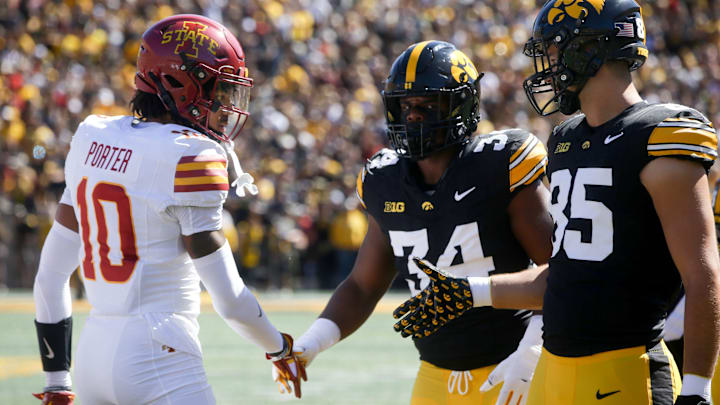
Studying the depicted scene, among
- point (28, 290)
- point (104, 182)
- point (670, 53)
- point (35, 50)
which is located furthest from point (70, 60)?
point (104, 182)

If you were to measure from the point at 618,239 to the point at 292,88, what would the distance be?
47.6ft

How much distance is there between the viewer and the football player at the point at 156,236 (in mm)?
2648

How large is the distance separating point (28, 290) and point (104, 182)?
11.5 m

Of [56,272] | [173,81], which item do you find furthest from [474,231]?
[56,272]

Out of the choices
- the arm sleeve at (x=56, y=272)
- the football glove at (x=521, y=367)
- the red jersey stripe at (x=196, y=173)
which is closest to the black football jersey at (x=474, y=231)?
the football glove at (x=521, y=367)

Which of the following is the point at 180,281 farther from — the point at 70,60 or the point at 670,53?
the point at 670,53

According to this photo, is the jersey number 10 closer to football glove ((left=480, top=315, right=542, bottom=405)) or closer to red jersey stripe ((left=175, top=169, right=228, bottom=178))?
red jersey stripe ((left=175, top=169, right=228, bottom=178))

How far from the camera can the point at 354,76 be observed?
1742 cm

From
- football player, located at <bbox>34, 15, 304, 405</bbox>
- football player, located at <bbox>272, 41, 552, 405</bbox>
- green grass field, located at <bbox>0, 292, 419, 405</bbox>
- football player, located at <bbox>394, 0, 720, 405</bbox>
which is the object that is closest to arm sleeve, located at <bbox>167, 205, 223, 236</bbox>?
football player, located at <bbox>34, 15, 304, 405</bbox>

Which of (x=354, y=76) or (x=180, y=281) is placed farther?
(x=354, y=76)

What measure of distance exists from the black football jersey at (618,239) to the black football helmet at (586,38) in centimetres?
15

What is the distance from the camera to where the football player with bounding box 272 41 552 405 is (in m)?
3.09

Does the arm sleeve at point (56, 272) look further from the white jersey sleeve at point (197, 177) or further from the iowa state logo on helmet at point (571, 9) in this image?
the iowa state logo on helmet at point (571, 9)

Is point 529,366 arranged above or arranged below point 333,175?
above
